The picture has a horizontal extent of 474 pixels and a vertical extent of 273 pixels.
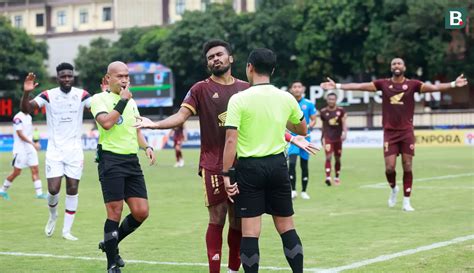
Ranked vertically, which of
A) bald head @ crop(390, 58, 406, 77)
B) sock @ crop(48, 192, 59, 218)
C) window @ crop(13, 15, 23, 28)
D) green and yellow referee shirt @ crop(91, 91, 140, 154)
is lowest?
sock @ crop(48, 192, 59, 218)

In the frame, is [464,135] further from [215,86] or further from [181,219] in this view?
[215,86]

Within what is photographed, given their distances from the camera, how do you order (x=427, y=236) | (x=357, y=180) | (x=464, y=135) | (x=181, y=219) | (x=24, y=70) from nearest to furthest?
1. (x=427, y=236)
2. (x=181, y=219)
3. (x=357, y=180)
4. (x=464, y=135)
5. (x=24, y=70)

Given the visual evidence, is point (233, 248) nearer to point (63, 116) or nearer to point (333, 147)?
point (63, 116)

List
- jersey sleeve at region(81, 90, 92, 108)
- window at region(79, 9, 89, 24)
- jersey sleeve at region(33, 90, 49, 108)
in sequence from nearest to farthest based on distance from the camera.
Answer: jersey sleeve at region(33, 90, 49, 108) → jersey sleeve at region(81, 90, 92, 108) → window at region(79, 9, 89, 24)

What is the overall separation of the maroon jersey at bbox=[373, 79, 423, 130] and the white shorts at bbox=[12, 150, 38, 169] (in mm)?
8432

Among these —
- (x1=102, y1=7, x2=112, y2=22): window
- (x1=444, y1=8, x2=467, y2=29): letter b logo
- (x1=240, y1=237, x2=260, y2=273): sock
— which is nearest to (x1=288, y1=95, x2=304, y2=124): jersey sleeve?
(x1=240, y1=237, x2=260, y2=273): sock

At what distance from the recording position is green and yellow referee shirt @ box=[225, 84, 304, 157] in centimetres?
773

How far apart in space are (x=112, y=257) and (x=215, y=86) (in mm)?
2085

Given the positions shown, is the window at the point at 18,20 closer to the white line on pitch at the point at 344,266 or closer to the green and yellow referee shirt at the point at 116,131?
the white line on pitch at the point at 344,266

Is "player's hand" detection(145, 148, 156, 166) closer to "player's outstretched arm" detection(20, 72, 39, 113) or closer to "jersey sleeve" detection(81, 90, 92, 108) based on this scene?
"player's outstretched arm" detection(20, 72, 39, 113)

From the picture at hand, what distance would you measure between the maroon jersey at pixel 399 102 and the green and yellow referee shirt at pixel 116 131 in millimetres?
6334

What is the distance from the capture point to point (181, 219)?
1471 cm

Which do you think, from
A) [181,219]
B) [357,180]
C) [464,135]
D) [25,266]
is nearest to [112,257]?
[25,266]

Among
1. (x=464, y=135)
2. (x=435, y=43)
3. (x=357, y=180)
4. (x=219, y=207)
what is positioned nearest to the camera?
(x=219, y=207)
